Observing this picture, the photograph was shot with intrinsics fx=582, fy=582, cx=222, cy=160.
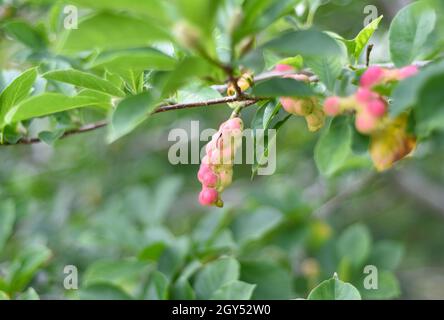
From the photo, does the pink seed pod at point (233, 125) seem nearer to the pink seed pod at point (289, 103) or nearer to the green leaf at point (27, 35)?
the pink seed pod at point (289, 103)

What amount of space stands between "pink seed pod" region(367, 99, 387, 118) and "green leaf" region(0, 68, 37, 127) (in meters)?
0.55

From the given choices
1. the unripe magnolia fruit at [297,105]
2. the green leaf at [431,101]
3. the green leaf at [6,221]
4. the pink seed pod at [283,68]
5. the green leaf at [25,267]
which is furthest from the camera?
the green leaf at [6,221]

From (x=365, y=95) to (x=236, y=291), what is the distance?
489 mm

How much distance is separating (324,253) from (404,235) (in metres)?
1.96

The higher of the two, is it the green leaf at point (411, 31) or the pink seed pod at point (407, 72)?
the green leaf at point (411, 31)

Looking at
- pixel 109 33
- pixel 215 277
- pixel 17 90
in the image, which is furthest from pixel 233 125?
pixel 215 277

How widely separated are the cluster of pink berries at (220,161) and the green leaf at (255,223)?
0.78 meters

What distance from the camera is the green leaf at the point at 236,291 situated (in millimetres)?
1055

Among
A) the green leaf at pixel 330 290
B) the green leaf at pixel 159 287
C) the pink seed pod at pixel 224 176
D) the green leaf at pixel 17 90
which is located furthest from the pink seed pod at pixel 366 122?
the green leaf at pixel 159 287

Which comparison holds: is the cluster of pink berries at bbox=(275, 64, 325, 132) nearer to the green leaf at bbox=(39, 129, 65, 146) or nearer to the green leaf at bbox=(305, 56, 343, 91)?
the green leaf at bbox=(305, 56, 343, 91)

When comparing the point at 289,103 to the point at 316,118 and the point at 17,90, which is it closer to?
the point at 316,118

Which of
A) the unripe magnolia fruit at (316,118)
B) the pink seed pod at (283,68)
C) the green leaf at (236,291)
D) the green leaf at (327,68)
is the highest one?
the pink seed pod at (283,68)

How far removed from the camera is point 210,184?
86cm
